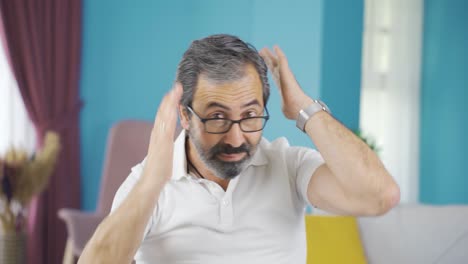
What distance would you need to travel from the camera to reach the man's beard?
1.89 meters

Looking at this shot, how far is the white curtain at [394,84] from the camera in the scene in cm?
674

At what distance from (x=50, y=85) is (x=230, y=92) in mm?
3682

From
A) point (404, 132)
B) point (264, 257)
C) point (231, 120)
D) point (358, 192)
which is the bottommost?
point (404, 132)

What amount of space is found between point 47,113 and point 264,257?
12.0 feet

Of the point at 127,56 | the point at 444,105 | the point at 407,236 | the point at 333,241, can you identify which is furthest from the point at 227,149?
the point at 444,105

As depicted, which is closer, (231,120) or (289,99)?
(231,120)

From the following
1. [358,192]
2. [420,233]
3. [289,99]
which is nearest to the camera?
[358,192]

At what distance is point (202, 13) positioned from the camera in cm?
549

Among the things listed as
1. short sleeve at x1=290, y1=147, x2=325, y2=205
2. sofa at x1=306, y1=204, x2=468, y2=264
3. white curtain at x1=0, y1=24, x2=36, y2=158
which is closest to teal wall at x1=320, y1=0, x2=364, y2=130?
sofa at x1=306, y1=204, x2=468, y2=264

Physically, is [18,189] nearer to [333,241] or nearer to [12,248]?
[12,248]

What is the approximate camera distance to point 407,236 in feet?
10.00

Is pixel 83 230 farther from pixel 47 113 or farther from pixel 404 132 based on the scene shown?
pixel 404 132

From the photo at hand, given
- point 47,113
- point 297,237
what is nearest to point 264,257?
point 297,237

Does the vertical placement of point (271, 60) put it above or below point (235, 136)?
above
